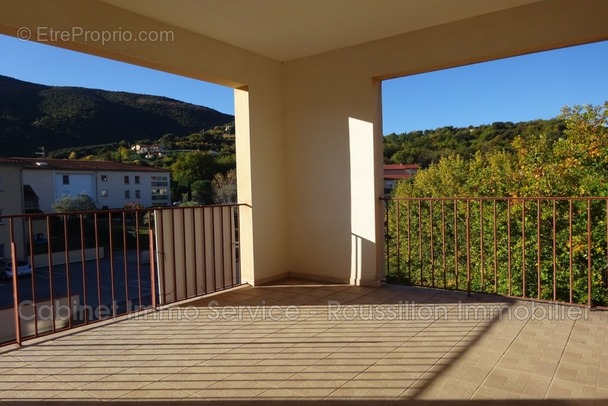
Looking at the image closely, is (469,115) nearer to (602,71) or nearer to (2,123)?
(602,71)

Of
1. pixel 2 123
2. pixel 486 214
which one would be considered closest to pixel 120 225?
pixel 2 123

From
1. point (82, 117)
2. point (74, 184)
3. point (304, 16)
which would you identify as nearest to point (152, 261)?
point (304, 16)

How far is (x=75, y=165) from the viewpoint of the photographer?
5660mm

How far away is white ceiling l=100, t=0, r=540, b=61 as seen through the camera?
3.06m

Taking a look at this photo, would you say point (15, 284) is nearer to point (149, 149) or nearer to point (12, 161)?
point (12, 161)

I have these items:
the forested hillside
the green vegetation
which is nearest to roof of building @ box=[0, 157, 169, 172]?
the green vegetation

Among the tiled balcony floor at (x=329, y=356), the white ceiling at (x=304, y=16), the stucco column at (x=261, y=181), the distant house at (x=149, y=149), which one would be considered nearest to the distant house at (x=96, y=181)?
the distant house at (x=149, y=149)

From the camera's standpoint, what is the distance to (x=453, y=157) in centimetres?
1580

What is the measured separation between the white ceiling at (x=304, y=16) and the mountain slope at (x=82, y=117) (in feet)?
7.85

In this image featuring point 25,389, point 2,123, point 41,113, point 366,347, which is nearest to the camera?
point 25,389

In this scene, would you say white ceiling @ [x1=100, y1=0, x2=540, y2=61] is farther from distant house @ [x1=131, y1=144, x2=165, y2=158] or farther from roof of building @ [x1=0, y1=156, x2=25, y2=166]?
roof of building @ [x1=0, y1=156, x2=25, y2=166]

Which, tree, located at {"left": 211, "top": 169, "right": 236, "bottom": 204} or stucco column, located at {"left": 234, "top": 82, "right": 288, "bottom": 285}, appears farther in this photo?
tree, located at {"left": 211, "top": 169, "right": 236, "bottom": 204}

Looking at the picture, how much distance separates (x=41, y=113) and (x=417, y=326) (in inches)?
263

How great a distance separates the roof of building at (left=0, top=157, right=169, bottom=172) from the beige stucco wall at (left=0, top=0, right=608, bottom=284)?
1.86 m
